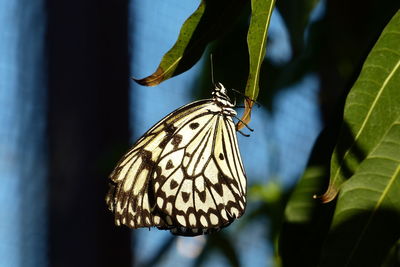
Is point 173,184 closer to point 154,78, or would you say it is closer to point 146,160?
point 146,160

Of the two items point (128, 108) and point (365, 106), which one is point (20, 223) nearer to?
point (128, 108)

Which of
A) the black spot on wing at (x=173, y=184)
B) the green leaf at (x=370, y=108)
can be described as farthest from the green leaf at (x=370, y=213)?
the black spot on wing at (x=173, y=184)

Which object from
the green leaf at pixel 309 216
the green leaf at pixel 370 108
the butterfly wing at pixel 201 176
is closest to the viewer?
the green leaf at pixel 370 108

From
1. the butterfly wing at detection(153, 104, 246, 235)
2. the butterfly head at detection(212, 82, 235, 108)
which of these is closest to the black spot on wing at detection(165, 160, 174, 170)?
the butterfly wing at detection(153, 104, 246, 235)

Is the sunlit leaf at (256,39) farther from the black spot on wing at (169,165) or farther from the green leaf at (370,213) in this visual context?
the black spot on wing at (169,165)

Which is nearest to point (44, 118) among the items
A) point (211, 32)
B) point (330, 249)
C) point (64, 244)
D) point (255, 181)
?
point (64, 244)

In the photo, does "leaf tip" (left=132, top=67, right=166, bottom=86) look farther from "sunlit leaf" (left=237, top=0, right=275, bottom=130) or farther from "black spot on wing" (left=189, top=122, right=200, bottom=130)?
"black spot on wing" (left=189, top=122, right=200, bottom=130)

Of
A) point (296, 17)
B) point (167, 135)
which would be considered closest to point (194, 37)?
point (296, 17)
